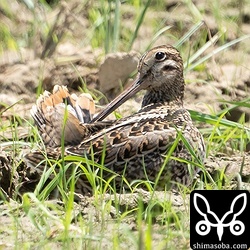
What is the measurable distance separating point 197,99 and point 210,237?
303cm

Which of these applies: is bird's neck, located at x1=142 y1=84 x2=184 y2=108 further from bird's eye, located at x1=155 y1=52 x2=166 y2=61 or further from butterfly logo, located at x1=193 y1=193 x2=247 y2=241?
butterfly logo, located at x1=193 y1=193 x2=247 y2=241

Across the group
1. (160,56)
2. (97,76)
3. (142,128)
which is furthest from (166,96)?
(97,76)

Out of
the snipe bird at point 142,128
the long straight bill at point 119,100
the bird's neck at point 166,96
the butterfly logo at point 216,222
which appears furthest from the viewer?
the bird's neck at point 166,96

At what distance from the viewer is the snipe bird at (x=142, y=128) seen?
6.72 m

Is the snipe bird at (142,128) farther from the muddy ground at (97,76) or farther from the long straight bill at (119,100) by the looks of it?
the muddy ground at (97,76)

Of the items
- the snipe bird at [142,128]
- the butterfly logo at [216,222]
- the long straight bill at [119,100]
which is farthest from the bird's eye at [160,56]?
the butterfly logo at [216,222]

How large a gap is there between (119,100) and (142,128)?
0.60 metres

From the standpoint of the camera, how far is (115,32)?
28.0 ft

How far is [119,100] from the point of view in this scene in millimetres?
7441

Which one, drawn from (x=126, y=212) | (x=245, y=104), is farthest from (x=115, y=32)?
(x=126, y=212)

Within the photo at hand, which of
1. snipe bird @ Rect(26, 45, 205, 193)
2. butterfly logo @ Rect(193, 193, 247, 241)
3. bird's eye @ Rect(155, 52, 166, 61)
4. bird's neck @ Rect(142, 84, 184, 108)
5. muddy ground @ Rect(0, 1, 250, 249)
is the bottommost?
butterfly logo @ Rect(193, 193, 247, 241)

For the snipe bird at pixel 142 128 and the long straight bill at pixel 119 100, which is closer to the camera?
the snipe bird at pixel 142 128

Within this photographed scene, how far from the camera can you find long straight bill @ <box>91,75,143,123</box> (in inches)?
291

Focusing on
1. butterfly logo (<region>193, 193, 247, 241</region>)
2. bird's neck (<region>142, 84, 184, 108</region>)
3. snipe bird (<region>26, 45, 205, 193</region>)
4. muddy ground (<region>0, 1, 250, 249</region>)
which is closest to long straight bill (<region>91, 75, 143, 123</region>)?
snipe bird (<region>26, 45, 205, 193</region>)
